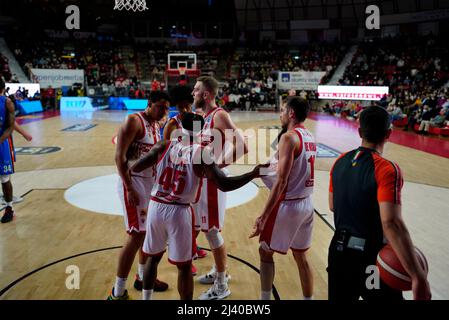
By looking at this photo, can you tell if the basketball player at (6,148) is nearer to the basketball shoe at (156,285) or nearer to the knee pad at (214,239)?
the basketball shoe at (156,285)

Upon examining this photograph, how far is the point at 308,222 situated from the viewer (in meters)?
2.96

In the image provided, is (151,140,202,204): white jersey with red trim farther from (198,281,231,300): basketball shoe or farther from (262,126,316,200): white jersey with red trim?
(198,281,231,300): basketball shoe

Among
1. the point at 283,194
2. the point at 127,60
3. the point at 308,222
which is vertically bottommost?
the point at 308,222

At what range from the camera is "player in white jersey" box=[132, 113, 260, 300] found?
2.60m

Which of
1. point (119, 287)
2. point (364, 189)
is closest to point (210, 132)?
point (119, 287)

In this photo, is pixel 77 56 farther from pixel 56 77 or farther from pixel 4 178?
pixel 4 178

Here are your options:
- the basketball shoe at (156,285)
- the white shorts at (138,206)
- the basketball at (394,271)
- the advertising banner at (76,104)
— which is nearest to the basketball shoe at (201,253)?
the basketball shoe at (156,285)

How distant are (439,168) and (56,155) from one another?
9.43 meters

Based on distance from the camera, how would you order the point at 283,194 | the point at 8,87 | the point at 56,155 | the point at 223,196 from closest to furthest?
the point at 283,194 → the point at 223,196 → the point at 56,155 → the point at 8,87

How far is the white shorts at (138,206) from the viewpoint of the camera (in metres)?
3.19

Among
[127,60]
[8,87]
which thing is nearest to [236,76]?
[127,60]

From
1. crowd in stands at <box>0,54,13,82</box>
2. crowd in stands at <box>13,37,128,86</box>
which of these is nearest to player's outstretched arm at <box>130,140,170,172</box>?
crowd in stands at <box>0,54,13,82</box>

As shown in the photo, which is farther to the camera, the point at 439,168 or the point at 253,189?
the point at 439,168
